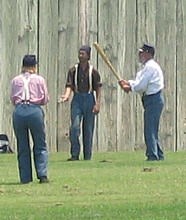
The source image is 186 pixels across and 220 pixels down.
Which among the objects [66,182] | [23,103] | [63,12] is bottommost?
[66,182]

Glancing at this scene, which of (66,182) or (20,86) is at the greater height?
(20,86)

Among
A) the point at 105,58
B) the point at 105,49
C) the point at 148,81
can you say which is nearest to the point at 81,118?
the point at 105,58

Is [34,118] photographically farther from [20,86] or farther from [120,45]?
[120,45]

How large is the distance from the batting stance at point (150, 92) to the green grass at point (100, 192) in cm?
31

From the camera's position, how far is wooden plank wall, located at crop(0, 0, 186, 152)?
66.0 ft

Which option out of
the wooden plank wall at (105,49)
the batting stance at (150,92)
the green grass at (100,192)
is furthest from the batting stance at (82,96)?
the wooden plank wall at (105,49)

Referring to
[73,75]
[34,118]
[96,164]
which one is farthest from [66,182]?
[73,75]

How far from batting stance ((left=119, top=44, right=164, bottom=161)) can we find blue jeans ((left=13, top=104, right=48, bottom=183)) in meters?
3.61

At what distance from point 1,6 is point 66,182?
6085mm

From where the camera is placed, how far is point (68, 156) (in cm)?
1972

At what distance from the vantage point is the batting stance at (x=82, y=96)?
18.8 m

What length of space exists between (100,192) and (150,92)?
4753 mm

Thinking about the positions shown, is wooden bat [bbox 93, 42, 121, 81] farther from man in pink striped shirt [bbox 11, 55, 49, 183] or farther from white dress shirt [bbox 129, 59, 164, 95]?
man in pink striped shirt [bbox 11, 55, 49, 183]

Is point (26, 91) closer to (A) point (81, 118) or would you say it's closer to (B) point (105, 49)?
(A) point (81, 118)
